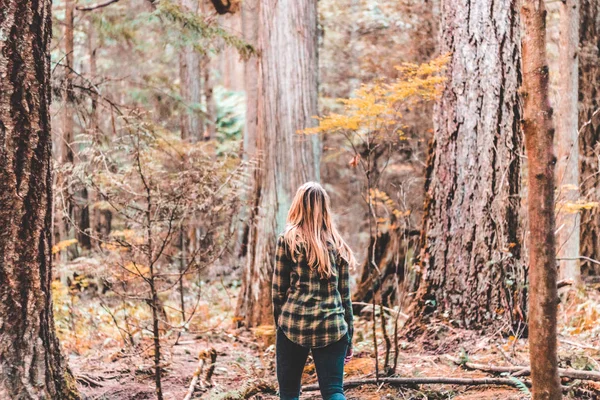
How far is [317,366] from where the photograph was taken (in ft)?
11.6

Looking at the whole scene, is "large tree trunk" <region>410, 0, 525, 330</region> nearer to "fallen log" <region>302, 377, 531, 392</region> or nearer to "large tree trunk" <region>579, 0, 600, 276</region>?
"fallen log" <region>302, 377, 531, 392</region>

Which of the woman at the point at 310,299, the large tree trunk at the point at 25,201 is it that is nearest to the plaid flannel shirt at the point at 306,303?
the woman at the point at 310,299

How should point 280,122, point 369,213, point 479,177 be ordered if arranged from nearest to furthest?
1. point 369,213
2. point 479,177
3. point 280,122

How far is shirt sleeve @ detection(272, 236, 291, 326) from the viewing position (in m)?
3.56

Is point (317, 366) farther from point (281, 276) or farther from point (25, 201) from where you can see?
point (25, 201)

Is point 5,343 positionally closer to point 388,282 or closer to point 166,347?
point 166,347

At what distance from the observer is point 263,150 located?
7461mm

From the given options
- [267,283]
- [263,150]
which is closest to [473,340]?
[267,283]

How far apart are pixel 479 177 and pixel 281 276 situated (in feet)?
9.29

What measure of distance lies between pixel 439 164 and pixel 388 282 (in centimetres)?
374

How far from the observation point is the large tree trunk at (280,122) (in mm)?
7395

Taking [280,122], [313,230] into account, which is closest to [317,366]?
[313,230]

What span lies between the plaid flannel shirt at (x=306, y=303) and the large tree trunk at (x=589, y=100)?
873cm

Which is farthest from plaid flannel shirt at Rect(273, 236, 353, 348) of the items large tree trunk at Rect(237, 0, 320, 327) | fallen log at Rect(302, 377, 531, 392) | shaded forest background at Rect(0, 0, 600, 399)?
large tree trunk at Rect(237, 0, 320, 327)
